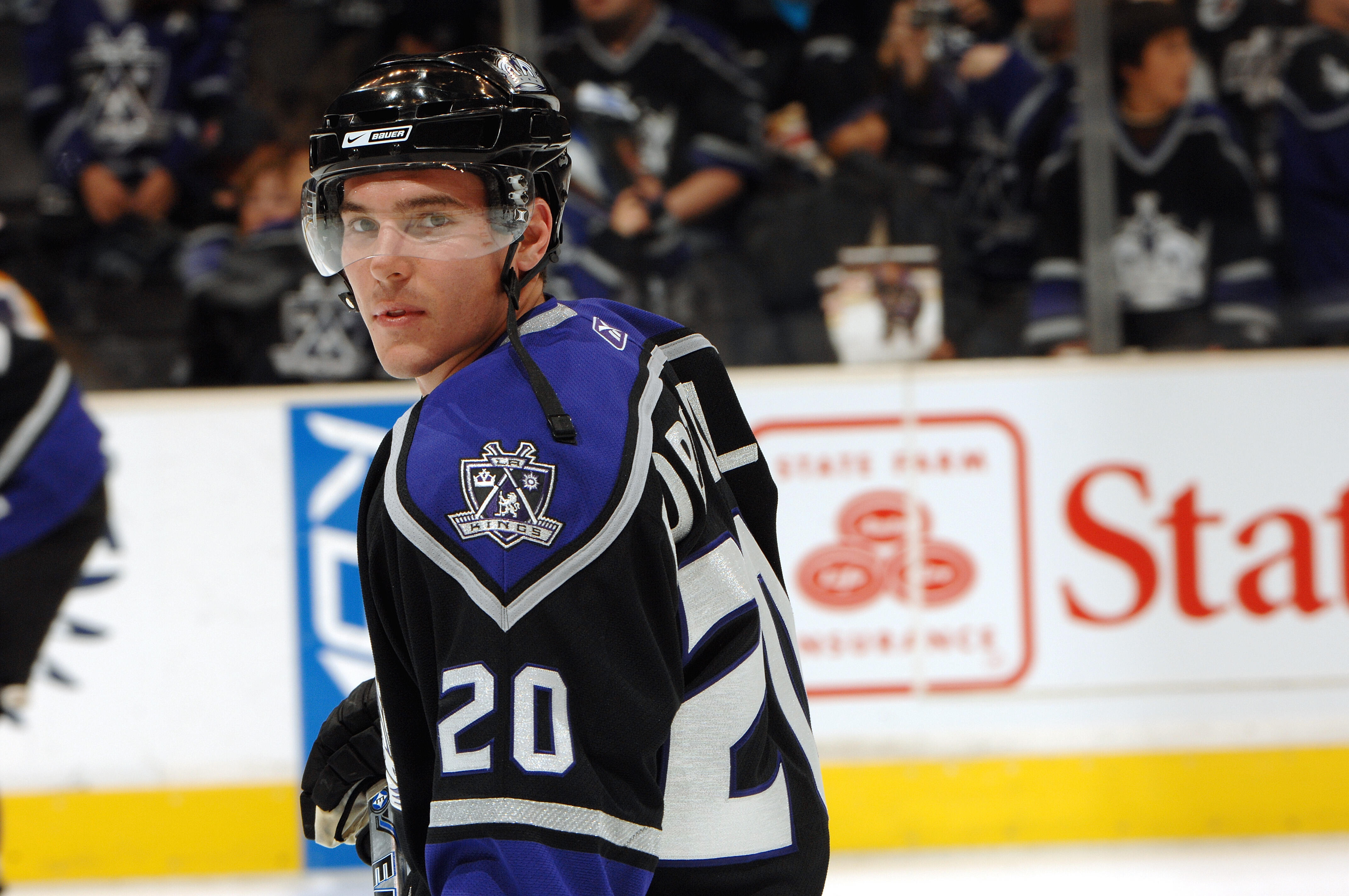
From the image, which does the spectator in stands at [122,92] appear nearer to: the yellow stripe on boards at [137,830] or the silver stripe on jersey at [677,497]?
the yellow stripe on boards at [137,830]

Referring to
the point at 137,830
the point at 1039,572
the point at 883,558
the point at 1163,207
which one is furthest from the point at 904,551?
the point at 137,830

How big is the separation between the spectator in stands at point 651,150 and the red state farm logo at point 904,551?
0.46 m

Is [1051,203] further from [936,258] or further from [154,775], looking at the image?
[154,775]

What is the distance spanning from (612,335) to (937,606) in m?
2.45

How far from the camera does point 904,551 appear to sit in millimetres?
3215

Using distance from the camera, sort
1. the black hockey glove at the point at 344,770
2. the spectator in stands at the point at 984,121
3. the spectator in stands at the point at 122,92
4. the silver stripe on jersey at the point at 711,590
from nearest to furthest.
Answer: the silver stripe on jersey at the point at 711,590 → the black hockey glove at the point at 344,770 → the spectator in stands at the point at 984,121 → the spectator in stands at the point at 122,92

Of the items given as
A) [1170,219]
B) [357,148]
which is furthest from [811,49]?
[357,148]

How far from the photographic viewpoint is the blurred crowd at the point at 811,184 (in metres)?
3.38

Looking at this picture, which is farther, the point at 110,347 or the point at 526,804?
the point at 110,347

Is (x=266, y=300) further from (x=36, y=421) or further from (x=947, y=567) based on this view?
(x=947, y=567)

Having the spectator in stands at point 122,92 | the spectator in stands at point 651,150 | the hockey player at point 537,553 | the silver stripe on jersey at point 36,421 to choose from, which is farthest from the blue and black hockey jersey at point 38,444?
the hockey player at point 537,553

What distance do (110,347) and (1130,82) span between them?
2529 millimetres

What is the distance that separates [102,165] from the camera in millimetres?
3732

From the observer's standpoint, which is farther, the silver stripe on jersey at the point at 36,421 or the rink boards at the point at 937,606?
the rink boards at the point at 937,606
